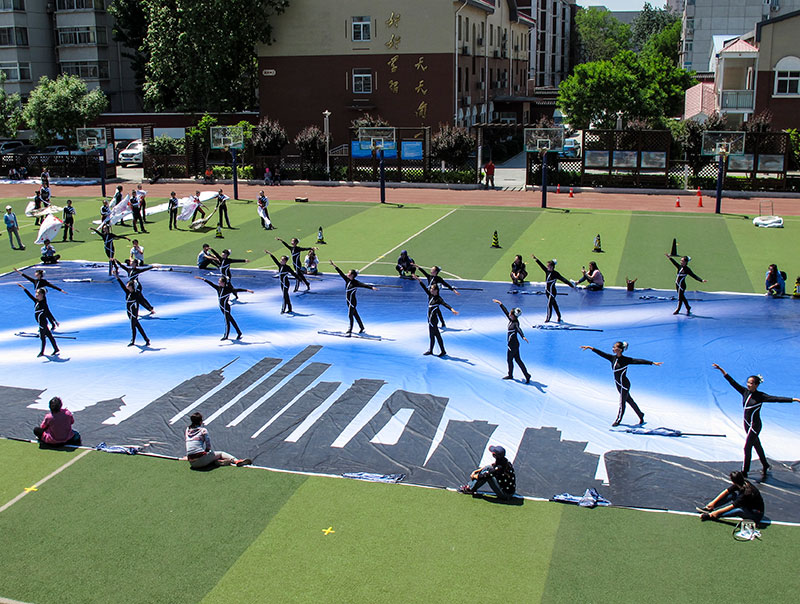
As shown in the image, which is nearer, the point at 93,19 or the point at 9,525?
the point at 9,525

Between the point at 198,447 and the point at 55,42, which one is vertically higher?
the point at 55,42

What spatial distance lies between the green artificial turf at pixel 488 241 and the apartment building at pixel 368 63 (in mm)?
18552

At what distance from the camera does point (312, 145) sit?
5212 centimetres

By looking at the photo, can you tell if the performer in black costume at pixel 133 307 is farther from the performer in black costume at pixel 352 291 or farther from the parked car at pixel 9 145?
the parked car at pixel 9 145

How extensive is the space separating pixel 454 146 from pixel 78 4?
1765 inches

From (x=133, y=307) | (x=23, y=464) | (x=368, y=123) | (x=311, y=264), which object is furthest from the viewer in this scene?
(x=368, y=123)

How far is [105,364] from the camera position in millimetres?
20141

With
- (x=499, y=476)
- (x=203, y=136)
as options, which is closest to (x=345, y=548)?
(x=499, y=476)

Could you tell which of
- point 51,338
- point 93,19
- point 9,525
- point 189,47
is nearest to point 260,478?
point 9,525

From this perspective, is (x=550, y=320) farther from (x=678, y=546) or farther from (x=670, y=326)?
(x=678, y=546)

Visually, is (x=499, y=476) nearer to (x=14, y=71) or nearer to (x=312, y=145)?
(x=312, y=145)

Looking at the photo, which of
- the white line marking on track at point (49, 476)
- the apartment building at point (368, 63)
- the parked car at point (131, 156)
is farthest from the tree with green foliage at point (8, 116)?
the white line marking on track at point (49, 476)

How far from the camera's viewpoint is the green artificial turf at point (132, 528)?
35.7 feet

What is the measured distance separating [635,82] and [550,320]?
49604 mm
